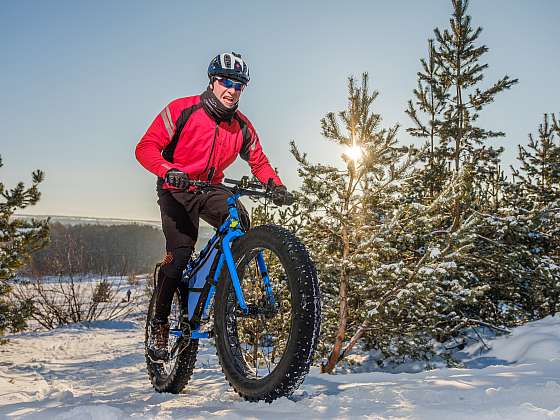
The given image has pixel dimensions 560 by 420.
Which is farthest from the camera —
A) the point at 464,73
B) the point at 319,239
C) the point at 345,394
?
the point at 464,73

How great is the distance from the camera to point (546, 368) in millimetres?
3406

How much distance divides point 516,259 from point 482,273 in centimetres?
71

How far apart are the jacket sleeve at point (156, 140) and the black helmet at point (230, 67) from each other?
0.47 metres

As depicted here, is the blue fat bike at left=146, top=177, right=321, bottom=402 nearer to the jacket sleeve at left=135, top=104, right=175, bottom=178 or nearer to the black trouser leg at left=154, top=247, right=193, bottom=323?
the black trouser leg at left=154, top=247, right=193, bottom=323

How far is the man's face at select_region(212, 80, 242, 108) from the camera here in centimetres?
349

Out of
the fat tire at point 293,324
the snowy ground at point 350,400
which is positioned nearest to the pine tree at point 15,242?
the snowy ground at point 350,400

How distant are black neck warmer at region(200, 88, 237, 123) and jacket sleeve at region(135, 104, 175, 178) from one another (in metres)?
0.28

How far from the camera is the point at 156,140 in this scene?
342 centimetres

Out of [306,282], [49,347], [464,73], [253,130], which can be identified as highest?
[464,73]

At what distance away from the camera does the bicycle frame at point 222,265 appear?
2.87 m

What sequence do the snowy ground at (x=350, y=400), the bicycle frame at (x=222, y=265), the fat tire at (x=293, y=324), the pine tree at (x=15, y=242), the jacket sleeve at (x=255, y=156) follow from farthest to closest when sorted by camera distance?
1. the pine tree at (x=15, y=242)
2. the jacket sleeve at (x=255, y=156)
3. the bicycle frame at (x=222, y=265)
4. the fat tire at (x=293, y=324)
5. the snowy ground at (x=350, y=400)

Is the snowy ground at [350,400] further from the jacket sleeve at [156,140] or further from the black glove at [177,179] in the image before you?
the jacket sleeve at [156,140]

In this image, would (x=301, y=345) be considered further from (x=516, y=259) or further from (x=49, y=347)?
(x=49, y=347)

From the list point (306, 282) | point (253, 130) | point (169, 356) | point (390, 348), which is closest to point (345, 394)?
point (306, 282)
